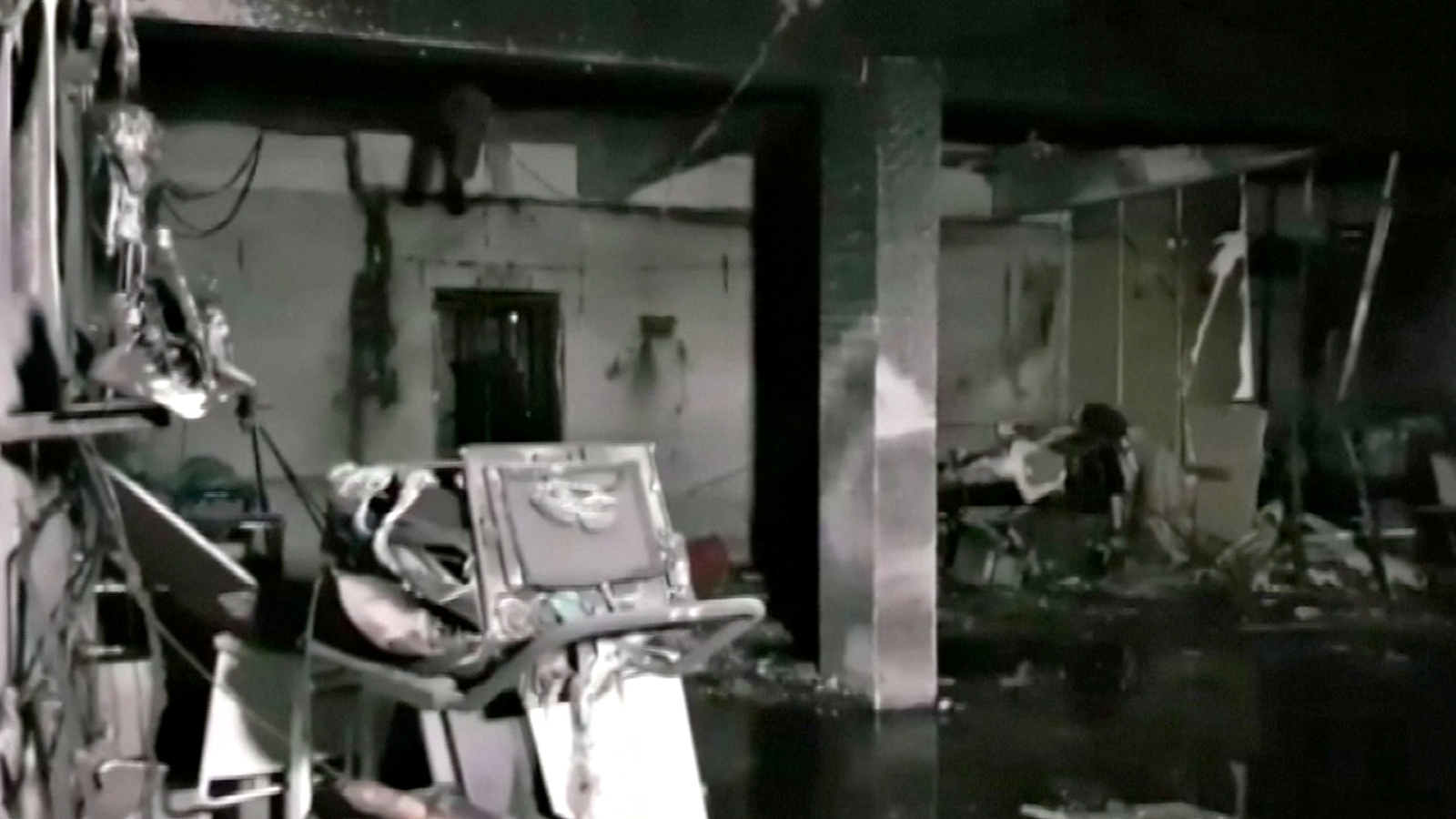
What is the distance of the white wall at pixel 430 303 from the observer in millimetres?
6957

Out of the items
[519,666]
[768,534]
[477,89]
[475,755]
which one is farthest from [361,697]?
[768,534]

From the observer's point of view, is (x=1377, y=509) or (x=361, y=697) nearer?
(x=361, y=697)

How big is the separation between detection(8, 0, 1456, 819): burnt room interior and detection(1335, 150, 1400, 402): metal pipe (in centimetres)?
2

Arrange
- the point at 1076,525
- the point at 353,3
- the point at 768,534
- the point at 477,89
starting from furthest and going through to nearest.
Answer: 1. the point at 1076,525
2. the point at 768,534
3. the point at 477,89
4. the point at 353,3

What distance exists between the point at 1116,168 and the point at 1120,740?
3903 mm

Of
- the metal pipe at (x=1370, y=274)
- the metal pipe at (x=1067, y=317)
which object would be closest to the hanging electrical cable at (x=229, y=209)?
the metal pipe at (x=1067, y=317)

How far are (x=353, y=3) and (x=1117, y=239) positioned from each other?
17.9 ft

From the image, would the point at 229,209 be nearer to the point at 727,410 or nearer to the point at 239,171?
the point at 239,171

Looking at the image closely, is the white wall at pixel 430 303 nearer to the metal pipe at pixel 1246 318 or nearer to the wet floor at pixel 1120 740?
the wet floor at pixel 1120 740

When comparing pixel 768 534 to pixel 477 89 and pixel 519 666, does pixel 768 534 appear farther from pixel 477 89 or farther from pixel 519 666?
pixel 519 666

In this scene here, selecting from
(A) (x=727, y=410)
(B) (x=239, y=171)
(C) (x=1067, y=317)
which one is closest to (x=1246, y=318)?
(C) (x=1067, y=317)

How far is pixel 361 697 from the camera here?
353 cm

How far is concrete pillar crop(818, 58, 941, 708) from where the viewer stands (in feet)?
17.3

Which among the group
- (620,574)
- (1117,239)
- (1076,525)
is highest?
(1117,239)
